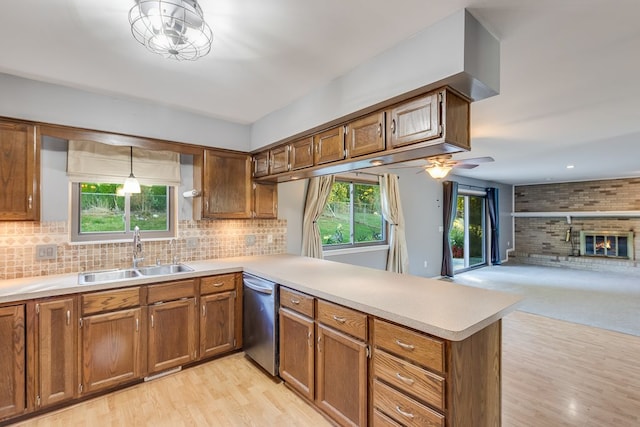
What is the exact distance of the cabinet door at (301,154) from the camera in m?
2.72

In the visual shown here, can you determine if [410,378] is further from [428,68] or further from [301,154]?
[301,154]

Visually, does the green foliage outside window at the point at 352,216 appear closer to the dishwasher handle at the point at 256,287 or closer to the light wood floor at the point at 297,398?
the dishwasher handle at the point at 256,287

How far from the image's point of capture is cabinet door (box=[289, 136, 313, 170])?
2.72 metres

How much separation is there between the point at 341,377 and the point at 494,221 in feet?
26.4

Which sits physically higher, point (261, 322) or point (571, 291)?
point (261, 322)

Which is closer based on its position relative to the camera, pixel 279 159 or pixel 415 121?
pixel 415 121

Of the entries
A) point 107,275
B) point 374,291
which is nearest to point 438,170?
point 374,291

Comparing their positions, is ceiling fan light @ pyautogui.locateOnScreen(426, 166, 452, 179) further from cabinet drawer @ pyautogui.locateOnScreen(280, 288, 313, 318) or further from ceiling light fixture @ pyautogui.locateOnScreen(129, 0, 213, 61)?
ceiling light fixture @ pyautogui.locateOnScreen(129, 0, 213, 61)

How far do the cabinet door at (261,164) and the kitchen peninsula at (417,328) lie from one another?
1376mm

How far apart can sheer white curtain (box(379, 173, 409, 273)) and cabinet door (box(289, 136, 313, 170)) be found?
2638mm

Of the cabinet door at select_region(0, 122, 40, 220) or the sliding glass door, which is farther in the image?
the sliding glass door

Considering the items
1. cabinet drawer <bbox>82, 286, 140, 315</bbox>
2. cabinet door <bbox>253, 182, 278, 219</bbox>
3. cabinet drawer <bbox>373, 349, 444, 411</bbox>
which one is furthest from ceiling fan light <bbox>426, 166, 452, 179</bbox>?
cabinet drawer <bbox>82, 286, 140, 315</bbox>

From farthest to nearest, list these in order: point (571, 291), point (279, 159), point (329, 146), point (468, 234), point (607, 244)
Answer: point (607, 244)
point (468, 234)
point (571, 291)
point (279, 159)
point (329, 146)

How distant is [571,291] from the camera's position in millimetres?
5754
